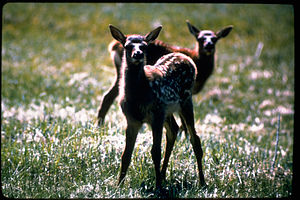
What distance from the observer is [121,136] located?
6.57m

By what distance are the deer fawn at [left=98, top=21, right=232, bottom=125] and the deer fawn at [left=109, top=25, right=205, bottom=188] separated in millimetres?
2575

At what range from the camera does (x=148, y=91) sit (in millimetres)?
4820

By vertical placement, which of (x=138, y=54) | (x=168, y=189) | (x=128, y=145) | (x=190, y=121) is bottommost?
(x=168, y=189)

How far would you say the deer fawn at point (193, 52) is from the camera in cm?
830

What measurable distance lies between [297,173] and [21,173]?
4.00 metres

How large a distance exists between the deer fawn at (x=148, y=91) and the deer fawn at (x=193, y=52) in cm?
258

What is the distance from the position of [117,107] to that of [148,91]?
4.84 meters

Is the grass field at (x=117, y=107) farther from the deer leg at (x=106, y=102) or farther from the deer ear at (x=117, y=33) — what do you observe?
the deer ear at (x=117, y=33)

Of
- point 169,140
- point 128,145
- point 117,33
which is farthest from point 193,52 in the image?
point 128,145

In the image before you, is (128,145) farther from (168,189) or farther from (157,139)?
(168,189)

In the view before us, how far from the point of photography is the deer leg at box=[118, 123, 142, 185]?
197 inches

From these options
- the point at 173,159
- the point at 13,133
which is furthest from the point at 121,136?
the point at 13,133

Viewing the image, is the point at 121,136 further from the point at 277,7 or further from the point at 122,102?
the point at 277,7

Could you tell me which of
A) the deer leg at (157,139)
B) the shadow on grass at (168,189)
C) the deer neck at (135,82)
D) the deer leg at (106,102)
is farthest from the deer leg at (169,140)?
the deer leg at (106,102)
